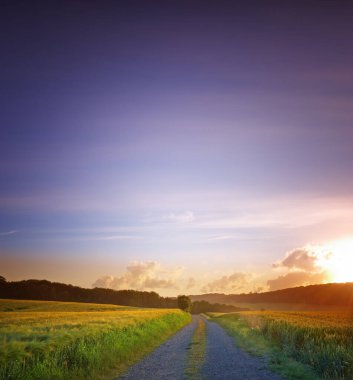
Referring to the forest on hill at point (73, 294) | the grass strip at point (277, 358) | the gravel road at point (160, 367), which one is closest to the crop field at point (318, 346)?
the grass strip at point (277, 358)

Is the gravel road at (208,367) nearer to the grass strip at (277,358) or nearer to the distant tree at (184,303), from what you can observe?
the grass strip at (277,358)

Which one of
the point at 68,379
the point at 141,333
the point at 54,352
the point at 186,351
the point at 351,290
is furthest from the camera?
the point at 351,290

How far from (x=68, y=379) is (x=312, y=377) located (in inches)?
388

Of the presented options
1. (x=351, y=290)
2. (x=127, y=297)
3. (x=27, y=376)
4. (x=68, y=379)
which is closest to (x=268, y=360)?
(x=68, y=379)

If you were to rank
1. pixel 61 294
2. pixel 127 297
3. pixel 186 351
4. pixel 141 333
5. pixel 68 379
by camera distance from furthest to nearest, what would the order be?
pixel 127 297, pixel 61 294, pixel 141 333, pixel 186 351, pixel 68 379

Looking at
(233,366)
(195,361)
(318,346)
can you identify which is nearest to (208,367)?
(233,366)

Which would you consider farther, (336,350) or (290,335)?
(290,335)

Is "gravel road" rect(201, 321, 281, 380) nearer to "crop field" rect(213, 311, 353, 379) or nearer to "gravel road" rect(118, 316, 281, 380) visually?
"gravel road" rect(118, 316, 281, 380)

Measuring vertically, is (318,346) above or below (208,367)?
above

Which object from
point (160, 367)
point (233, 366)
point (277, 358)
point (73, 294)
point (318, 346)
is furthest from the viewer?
point (73, 294)

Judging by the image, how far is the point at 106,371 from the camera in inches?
659

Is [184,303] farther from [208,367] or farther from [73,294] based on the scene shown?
[208,367]

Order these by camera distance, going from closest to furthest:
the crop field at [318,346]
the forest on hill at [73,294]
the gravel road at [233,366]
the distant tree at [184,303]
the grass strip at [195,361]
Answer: the crop field at [318,346]
the gravel road at [233,366]
the grass strip at [195,361]
the distant tree at [184,303]
the forest on hill at [73,294]

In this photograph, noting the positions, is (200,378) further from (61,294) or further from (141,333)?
(61,294)
